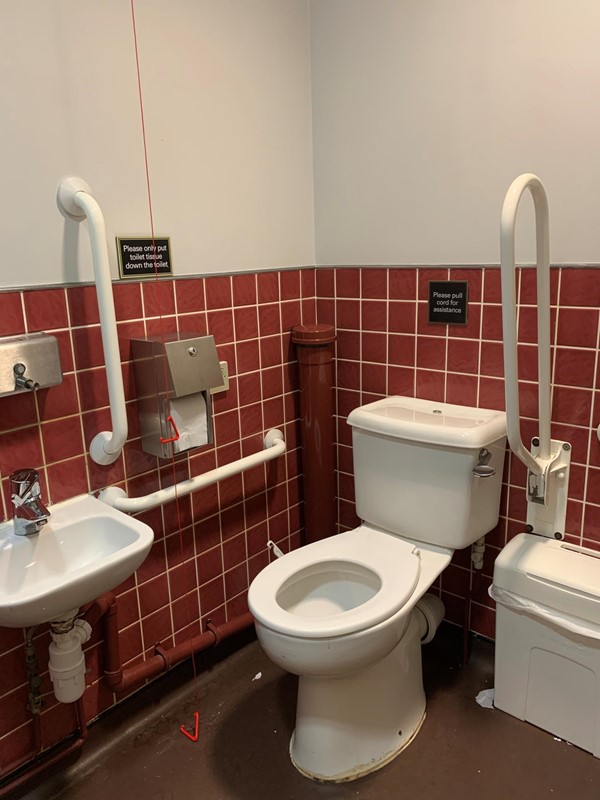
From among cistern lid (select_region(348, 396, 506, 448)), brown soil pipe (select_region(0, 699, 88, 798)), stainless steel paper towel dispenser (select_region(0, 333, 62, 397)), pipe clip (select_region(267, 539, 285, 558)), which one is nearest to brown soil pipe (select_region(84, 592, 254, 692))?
brown soil pipe (select_region(0, 699, 88, 798))

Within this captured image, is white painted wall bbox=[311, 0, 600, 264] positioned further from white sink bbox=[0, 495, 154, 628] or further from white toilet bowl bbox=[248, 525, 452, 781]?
white sink bbox=[0, 495, 154, 628]

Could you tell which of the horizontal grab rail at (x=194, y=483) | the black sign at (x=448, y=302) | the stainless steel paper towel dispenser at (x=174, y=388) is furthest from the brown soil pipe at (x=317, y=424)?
the stainless steel paper towel dispenser at (x=174, y=388)

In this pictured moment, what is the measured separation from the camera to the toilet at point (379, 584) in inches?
53.1

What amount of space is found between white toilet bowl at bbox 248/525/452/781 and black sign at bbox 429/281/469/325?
656mm

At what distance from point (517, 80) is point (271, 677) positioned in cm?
180

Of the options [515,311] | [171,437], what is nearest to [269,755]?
[171,437]

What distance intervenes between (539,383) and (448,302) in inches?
15.7

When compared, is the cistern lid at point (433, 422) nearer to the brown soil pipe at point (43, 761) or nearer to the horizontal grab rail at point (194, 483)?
the horizontal grab rail at point (194, 483)

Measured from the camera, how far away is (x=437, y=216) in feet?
5.66

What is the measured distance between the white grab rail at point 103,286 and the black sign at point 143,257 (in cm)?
14

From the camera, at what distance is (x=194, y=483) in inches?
65.0

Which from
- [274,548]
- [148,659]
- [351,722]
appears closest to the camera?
[351,722]

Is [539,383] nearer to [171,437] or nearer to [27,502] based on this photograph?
[171,437]

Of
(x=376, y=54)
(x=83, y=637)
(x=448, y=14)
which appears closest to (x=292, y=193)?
(x=376, y=54)
